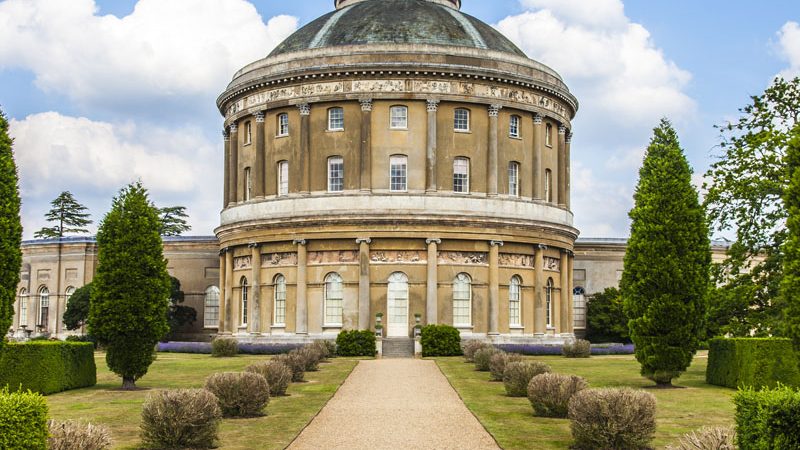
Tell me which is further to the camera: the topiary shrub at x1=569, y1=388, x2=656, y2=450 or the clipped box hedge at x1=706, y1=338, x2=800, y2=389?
the clipped box hedge at x1=706, y1=338, x2=800, y2=389

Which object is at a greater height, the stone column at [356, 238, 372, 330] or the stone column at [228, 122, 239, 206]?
the stone column at [228, 122, 239, 206]

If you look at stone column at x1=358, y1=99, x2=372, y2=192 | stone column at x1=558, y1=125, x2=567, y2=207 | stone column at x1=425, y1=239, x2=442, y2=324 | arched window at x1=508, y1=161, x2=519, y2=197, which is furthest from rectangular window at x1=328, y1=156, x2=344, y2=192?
stone column at x1=558, y1=125, x2=567, y2=207

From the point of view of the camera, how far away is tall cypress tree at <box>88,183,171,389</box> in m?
25.8

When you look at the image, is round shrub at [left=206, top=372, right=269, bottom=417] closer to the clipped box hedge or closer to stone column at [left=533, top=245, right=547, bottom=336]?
the clipped box hedge

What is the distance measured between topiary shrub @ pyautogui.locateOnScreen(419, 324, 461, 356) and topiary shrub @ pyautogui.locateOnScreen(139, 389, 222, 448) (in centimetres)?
2463

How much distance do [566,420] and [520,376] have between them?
4255mm

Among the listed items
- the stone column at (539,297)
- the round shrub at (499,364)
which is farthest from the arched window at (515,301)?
the round shrub at (499,364)

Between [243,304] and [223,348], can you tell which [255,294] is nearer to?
[243,304]

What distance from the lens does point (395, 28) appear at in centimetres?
4753

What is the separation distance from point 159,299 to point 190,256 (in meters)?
31.9

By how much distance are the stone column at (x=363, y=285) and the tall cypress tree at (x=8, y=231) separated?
970 inches

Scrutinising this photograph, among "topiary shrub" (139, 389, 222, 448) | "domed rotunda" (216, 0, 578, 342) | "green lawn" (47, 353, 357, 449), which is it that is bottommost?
"green lawn" (47, 353, 357, 449)

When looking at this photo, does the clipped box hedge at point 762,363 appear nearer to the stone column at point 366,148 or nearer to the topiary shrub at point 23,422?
the topiary shrub at point 23,422

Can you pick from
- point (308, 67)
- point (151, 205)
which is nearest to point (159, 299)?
point (151, 205)
